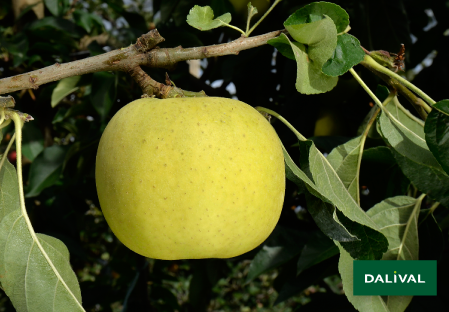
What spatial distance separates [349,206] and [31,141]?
1.36 m

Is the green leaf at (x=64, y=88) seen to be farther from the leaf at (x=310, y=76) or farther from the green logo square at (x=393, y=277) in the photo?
the green logo square at (x=393, y=277)

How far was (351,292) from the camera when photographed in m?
0.83

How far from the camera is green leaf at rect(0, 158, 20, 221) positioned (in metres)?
0.75

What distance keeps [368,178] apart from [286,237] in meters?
0.37

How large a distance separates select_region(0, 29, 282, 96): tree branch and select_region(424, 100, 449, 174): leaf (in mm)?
325

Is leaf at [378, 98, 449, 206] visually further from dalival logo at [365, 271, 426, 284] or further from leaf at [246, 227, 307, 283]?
leaf at [246, 227, 307, 283]


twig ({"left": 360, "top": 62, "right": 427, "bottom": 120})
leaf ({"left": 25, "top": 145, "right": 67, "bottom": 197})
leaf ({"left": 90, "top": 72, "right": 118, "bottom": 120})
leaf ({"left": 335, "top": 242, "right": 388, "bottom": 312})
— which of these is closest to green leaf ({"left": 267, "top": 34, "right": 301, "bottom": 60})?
twig ({"left": 360, "top": 62, "right": 427, "bottom": 120})

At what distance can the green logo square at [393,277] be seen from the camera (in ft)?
2.81

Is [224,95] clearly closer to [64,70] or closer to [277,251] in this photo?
[277,251]

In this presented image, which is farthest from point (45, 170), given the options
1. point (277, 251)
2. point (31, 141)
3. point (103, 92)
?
point (277, 251)

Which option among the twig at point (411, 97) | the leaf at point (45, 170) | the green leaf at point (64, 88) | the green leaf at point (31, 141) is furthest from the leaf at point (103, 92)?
the twig at point (411, 97)

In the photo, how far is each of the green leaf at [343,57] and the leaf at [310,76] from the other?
20 millimetres

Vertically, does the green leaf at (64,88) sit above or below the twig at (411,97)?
below

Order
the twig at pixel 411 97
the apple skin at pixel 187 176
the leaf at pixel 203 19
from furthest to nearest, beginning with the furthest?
the twig at pixel 411 97, the leaf at pixel 203 19, the apple skin at pixel 187 176
